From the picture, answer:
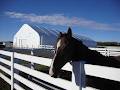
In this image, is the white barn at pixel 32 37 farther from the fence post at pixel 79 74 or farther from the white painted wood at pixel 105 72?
the white painted wood at pixel 105 72

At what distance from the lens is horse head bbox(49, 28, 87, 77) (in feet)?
11.7

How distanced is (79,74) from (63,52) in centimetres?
43

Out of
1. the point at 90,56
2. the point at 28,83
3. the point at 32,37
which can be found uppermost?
the point at 32,37

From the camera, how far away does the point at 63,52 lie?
12.0 ft

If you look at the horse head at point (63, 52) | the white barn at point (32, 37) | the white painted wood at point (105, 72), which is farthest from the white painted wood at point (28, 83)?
the white barn at point (32, 37)

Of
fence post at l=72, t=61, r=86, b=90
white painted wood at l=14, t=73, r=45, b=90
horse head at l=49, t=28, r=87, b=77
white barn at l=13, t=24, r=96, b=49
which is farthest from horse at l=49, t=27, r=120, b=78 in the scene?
white barn at l=13, t=24, r=96, b=49

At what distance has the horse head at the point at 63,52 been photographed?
3.58 m

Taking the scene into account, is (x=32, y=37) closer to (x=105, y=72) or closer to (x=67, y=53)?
(x=67, y=53)

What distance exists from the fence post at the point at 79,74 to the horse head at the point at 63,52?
197mm

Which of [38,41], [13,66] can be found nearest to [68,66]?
[13,66]

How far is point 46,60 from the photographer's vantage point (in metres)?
4.77

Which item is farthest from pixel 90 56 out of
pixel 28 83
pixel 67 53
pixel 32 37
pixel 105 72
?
pixel 32 37

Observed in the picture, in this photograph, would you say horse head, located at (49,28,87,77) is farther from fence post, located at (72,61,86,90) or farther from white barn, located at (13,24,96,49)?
white barn, located at (13,24,96,49)

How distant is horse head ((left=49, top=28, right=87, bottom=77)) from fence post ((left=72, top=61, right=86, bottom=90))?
0.20 meters
